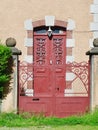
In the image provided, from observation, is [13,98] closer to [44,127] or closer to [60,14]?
[44,127]

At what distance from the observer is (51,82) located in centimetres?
1315

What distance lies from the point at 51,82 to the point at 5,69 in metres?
1.34

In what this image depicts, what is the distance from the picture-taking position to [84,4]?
54.7 feet

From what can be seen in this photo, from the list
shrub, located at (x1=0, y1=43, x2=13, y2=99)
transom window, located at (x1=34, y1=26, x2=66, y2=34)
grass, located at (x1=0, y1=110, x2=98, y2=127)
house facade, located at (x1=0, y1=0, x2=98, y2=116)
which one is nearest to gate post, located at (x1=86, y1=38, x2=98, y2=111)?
grass, located at (x1=0, y1=110, x2=98, y2=127)

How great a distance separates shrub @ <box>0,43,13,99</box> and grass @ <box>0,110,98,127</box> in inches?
27.3

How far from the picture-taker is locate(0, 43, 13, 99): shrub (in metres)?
12.5

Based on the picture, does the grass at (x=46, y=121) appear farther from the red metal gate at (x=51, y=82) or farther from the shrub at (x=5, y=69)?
the shrub at (x=5, y=69)

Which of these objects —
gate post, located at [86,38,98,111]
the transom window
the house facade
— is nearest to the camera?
gate post, located at [86,38,98,111]

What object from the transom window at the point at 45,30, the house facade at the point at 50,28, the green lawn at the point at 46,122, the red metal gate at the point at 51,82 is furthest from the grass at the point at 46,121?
the transom window at the point at 45,30

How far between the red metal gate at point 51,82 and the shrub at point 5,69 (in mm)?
483

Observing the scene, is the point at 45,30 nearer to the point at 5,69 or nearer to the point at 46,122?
the point at 5,69

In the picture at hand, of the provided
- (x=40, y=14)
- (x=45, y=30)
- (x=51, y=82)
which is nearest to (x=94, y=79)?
(x=51, y=82)

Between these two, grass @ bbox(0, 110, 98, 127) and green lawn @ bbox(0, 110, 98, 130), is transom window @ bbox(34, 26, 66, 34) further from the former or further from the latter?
grass @ bbox(0, 110, 98, 127)

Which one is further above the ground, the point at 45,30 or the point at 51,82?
the point at 45,30
